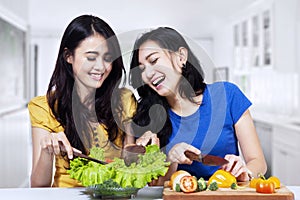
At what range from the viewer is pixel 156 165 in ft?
4.79

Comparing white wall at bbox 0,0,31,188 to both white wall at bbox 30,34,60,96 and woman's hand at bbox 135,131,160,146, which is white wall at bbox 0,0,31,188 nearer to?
woman's hand at bbox 135,131,160,146

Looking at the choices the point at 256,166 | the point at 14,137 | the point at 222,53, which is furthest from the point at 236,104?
the point at 222,53

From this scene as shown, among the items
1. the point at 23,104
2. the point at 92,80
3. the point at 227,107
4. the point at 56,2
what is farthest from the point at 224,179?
the point at 56,2

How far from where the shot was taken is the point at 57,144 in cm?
154

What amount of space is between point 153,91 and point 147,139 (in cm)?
16

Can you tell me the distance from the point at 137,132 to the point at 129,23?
22.9 ft

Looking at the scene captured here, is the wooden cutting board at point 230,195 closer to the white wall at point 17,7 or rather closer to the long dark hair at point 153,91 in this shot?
the long dark hair at point 153,91

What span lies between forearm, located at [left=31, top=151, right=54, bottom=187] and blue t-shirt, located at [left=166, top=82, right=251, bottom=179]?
39 cm

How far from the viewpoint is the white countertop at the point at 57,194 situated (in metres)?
1.55

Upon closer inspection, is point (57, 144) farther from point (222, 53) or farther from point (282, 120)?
point (222, 53)

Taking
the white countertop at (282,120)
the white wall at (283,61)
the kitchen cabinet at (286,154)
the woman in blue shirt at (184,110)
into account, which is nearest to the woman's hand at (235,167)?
the woman in blue shirt at (184,110)

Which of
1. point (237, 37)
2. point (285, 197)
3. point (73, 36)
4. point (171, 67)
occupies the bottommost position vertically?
point (285, 197)

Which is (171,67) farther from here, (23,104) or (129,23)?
(129,23)

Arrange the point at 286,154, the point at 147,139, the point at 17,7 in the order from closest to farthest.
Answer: the point at 147,139 < the point at 286,154 < the point at 17,7
